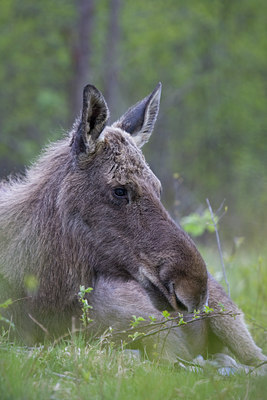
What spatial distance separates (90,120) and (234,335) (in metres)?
2.43

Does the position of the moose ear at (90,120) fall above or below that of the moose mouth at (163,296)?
above

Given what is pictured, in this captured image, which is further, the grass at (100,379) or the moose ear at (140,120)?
the moose ear at (140,120)

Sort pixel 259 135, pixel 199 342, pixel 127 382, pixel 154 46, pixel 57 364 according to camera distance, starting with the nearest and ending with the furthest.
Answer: pixel 127 382 → pixel 57 364 → pixel 199 342 → pixel 259 135 → pixel 154 46

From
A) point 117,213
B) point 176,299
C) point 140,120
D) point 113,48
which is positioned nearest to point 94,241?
point 117,213

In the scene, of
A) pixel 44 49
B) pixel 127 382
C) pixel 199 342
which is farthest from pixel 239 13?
pixel 127 382

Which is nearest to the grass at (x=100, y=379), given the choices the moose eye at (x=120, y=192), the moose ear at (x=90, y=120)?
the moose eye at (x=120, y=192)

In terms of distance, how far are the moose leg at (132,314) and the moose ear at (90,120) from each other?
1159 mm

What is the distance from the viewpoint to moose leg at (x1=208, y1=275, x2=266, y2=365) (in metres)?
5.88

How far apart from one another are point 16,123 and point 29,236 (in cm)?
2240

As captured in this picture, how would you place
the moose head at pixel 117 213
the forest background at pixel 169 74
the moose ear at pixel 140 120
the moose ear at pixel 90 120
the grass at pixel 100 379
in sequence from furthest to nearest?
the forest background at pixel 169 74, the moose ear at pixel 140 120, the moose ear at pixel 90 120, the moose head at pixel 117 213, the grass at pixel 100 379

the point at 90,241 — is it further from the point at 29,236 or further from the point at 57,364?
the point at 57,364

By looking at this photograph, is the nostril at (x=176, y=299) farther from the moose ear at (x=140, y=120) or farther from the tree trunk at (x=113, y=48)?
the tree trunk at (x=113, y=48)

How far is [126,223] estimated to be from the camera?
5.09 m

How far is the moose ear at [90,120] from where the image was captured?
5078mm
